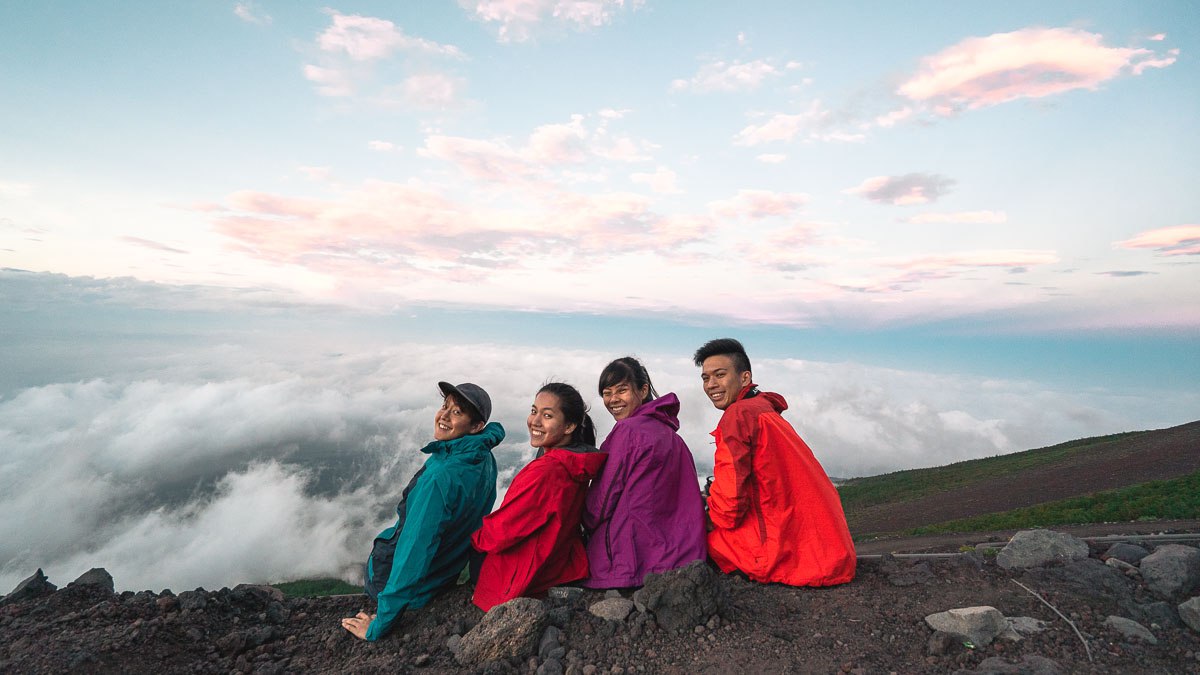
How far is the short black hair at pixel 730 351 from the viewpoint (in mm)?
6383

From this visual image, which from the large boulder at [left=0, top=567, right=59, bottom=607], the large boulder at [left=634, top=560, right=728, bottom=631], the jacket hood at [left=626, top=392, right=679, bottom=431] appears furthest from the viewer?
the large boulder at [left=0, top=567, right=59, bottom=607]

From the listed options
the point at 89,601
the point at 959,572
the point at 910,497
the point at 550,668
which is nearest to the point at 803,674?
the point at 550,668

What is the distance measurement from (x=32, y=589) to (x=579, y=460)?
7119 mm

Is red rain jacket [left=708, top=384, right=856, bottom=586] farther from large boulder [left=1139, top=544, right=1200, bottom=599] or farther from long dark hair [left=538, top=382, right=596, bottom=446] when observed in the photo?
large boulder [left=1139, top=544, right=1200, bottom=599]

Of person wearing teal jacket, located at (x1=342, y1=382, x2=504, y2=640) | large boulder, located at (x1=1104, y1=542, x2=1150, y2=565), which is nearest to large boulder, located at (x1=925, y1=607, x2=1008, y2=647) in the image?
large boulder, located at (x1=1104, y1=542, x2=1150, y2=565)

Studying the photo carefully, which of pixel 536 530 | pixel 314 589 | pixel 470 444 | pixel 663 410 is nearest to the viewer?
pixel 536 530

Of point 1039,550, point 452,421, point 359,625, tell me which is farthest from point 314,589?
point 1039,550

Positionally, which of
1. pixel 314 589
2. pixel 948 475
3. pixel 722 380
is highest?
pixel 722 380

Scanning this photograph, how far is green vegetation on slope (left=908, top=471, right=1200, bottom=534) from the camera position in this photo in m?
15.4

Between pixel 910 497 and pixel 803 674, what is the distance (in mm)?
34467

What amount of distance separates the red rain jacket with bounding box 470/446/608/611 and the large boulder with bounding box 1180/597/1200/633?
16.1 ft

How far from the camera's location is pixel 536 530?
5.46 m

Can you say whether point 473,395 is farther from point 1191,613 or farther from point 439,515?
point 1191,613

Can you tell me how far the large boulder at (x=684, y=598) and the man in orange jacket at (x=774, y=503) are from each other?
859 millimetres
